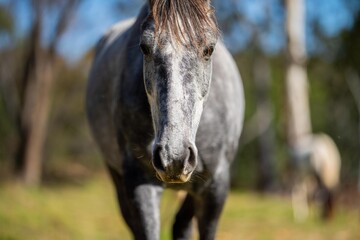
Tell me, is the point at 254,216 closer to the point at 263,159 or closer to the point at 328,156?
the point at 328,156

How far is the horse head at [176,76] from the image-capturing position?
222cm

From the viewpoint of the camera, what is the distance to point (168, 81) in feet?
7.70

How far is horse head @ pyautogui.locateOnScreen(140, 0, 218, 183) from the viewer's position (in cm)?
222

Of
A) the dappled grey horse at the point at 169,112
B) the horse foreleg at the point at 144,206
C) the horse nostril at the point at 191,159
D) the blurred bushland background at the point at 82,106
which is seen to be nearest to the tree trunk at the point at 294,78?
the blurred bushland background at the point at 82,106

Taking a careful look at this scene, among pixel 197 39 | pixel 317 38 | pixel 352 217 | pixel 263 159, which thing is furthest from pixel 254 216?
pixel 317 38

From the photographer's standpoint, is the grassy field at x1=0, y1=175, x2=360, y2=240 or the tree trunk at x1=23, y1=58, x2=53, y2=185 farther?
the tree trunk at x1=23, y1=58, x2=53, y2=185

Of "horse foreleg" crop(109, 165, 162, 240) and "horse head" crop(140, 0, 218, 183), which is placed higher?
"horse head" crop(140, 0, 218, 183)

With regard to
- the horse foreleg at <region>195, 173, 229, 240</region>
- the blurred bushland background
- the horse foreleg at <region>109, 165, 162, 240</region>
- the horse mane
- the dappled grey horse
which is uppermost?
the horse mane

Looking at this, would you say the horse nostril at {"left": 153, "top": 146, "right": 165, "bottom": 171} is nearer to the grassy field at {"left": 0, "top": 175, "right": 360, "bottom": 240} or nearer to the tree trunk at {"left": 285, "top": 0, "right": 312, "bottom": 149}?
the grassy field at {"left": 0, "top": 175, "right": 360, "bottom": 240}

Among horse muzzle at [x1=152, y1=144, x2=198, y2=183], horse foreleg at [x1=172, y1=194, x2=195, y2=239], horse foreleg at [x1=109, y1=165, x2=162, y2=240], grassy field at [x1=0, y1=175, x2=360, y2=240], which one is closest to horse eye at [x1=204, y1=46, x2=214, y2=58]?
horse muzzle at [x1=152, y1=144, x2=198, y2=183]

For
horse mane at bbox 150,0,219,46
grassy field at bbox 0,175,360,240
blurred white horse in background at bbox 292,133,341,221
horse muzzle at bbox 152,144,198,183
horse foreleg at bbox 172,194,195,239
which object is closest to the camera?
horse muzzle at bbox 152,144,198,183

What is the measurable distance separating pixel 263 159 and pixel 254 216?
14972mm

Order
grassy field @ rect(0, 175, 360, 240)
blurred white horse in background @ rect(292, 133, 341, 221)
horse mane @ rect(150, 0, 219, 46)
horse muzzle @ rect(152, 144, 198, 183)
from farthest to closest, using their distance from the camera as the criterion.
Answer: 1. blurred white horse in background @ rect(292, 133, 341, 221)
2. grassy field @ rect(0, 175, 360, 240)
3. horse mane @ rect(150, 0, 219, 46)
4. horse muzzle @ rect(152, 144, 198, 183)

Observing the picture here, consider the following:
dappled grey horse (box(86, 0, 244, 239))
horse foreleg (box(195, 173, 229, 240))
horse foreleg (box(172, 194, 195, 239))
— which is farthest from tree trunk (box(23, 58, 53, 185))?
horse foreleg (box(195, 173, 229, 240))
